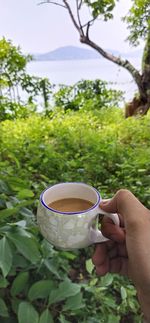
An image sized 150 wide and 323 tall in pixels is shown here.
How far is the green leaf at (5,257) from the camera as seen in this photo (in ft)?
1.59

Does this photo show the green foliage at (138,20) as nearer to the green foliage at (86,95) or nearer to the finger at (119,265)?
the green foliage at (86,95)

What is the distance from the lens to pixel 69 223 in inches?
18.2

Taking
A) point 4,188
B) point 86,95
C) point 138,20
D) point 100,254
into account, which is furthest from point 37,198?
point 138,20

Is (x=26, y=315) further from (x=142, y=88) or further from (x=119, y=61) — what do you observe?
(x=119, y=61)

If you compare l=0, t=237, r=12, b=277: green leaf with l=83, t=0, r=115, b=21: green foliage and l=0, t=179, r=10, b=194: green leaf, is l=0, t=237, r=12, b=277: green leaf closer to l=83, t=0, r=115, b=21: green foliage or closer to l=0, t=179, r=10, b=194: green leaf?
l=0, t=179, r=10, b=194: green leaf

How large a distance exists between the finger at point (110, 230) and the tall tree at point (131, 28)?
11.6 ft

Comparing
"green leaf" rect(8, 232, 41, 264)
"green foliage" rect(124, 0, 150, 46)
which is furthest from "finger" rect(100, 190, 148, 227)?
"green foliage" rect(124, 0, 150, 46)

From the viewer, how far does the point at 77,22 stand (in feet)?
14.2

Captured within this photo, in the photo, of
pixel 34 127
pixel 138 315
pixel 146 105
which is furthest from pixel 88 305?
pixel 146 105

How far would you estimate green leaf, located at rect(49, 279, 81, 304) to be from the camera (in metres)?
0.60

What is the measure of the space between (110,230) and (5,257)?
0.20 metres

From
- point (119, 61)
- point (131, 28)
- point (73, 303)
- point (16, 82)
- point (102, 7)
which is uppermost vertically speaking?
point (102, 7)

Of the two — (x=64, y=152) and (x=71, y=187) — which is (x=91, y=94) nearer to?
(x=64, y=152)

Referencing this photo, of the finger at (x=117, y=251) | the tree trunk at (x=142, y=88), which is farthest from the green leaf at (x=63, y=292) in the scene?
the tree trunk at (x=142, y=88)
